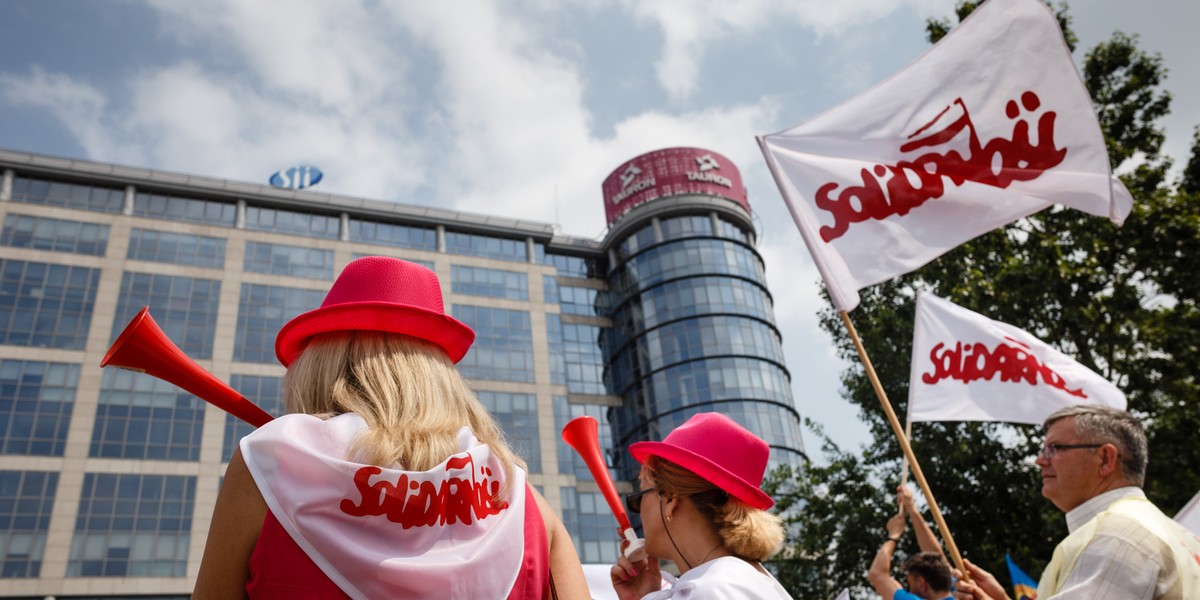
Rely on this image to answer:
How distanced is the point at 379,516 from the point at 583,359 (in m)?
48.8

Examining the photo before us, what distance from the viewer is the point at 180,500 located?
36500 mm

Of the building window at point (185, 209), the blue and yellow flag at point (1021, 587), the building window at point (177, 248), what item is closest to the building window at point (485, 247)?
the building window at point (185, 209)

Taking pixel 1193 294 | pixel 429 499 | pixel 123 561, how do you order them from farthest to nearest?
pixel 123 561 → pixel 1193 294 → pixel 429 499

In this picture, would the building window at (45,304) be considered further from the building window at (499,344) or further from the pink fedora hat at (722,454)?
the pink fedora hat at (722,454)

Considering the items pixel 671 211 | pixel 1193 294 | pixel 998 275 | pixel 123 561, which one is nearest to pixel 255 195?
pixel 123 561

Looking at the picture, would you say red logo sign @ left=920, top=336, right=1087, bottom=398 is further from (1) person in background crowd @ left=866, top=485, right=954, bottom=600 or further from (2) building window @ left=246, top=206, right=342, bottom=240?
(2) building window @ left=246, top=206, right=342, bottom=240

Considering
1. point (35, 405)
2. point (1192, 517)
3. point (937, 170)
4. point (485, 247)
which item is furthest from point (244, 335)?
point (1192, 517)

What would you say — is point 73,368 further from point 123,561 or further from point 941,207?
point 941,207

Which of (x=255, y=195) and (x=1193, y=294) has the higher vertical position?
(x=255, y=195)

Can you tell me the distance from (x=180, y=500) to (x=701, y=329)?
27199 millimetres

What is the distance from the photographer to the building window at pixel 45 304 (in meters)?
37.6

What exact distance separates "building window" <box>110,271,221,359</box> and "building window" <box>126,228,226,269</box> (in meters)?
1.01

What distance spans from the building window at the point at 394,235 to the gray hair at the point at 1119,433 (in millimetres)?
45496

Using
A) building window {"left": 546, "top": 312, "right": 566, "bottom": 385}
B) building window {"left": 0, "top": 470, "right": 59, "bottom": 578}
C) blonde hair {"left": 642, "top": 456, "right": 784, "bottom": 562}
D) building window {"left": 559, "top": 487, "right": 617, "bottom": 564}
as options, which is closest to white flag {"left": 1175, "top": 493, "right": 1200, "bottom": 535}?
blonde hair {"left": 642, "top": 456, "right": 784, "bottom": 562}
